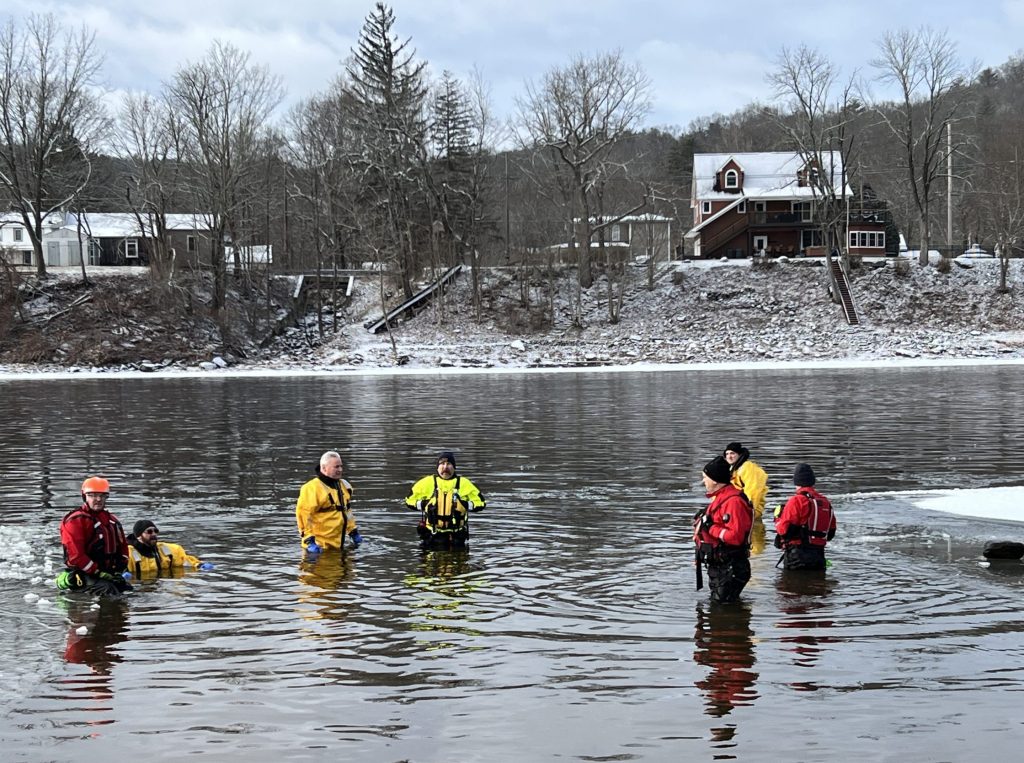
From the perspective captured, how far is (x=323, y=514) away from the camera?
13.1 metres

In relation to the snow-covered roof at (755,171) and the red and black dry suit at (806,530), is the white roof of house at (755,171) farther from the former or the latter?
the red and black dry suit at (806,530)

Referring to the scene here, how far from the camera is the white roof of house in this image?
295ft

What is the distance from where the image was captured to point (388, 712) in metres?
7.96

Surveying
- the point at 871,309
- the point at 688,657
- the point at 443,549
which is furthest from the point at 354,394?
the point at 871,309

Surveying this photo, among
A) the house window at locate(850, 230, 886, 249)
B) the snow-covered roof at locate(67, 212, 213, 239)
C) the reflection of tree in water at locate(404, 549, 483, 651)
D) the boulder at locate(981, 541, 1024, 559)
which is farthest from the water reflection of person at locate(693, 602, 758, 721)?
the snow-covered roof at locate(67, 212, 213, 239)

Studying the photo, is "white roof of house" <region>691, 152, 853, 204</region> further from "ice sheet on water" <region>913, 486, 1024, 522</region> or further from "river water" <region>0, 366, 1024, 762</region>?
"ice sheet on water" <region>913, 486, 1024, 522</region>

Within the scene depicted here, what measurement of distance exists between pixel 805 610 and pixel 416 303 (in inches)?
2438

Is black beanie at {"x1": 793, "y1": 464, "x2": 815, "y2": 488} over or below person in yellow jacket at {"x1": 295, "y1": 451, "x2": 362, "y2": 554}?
over

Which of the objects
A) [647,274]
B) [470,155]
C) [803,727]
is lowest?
[803,727]

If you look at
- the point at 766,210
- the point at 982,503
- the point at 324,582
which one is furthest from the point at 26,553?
the point at 766,210

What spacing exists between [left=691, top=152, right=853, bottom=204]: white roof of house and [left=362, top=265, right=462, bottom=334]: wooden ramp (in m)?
27.2

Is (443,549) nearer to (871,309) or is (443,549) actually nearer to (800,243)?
(871,309)

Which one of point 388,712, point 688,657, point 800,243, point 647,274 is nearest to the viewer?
point 388,712

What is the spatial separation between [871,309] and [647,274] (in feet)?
48.5
